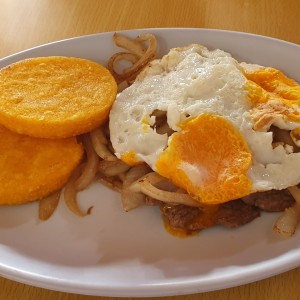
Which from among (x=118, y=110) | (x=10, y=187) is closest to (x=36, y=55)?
(x=118, y=110)

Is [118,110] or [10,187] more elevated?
[118,110]

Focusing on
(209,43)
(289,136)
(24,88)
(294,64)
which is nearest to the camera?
(289,136)

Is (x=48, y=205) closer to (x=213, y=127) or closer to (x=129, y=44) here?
Result: (x=213, y=127)

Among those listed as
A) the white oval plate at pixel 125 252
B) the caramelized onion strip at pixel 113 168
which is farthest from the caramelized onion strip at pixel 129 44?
the white oval plate at pixel 125 252

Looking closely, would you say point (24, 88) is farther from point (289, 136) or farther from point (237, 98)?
point (289, 136)

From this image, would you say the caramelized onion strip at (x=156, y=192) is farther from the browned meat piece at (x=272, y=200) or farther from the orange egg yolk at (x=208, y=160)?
the browned meat piece at (x=272, y=200)

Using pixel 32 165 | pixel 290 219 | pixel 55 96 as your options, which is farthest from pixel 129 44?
pixel 290 219

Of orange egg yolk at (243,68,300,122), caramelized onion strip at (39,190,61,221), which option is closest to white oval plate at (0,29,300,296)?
caramelized onion strip at (39,190,61,221)

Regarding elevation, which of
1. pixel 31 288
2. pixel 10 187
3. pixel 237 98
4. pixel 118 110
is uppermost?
pixel 237 98
